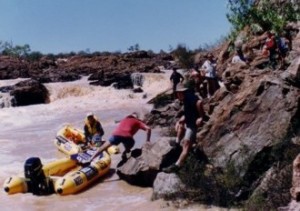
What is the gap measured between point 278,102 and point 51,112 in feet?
66.7

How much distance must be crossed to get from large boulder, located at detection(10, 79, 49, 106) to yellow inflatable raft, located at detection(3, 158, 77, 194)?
1789cm

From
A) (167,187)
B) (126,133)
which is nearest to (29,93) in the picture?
(126,133)

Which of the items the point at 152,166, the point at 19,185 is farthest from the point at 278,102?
the point at 19,185

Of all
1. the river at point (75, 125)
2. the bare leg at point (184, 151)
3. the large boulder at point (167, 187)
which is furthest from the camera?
the river at point (75, 125)

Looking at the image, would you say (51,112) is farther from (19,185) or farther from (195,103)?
(195,103)

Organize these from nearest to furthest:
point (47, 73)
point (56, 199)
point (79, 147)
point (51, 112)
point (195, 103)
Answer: point (195, 103)
point (56, 199)
point (79, 147)
point (51, 112)
point (47, 73)

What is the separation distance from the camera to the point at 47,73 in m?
37.3

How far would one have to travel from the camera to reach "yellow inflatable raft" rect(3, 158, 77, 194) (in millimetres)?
11484

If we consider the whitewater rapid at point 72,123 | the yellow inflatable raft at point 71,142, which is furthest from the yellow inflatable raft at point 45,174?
the yellow inflatable raft at point 71,142

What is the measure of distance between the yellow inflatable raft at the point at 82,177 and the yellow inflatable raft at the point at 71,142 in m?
1.71

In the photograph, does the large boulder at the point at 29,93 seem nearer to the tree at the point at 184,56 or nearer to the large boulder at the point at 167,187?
the tree at the point at 184,56

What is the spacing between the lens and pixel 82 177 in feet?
38.5

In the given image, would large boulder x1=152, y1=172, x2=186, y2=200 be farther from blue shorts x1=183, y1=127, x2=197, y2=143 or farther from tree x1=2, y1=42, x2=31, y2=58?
tree x1=2, y1=42, x2=31, y2=58

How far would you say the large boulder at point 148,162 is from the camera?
10727 mm
